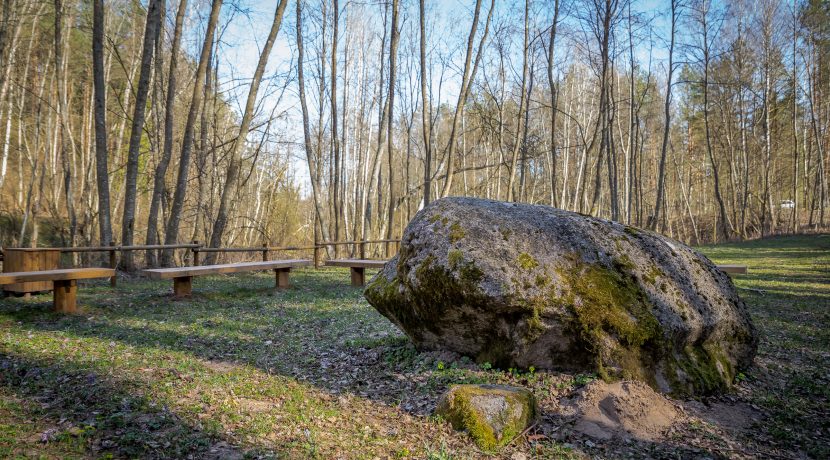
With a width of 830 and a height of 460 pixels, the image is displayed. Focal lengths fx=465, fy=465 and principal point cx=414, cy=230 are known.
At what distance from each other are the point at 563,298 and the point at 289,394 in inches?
90.6

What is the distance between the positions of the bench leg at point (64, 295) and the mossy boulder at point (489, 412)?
18.4 feet

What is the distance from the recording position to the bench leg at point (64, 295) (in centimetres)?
616

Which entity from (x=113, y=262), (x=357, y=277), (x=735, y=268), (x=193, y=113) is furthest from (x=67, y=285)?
(x=735, y=268)

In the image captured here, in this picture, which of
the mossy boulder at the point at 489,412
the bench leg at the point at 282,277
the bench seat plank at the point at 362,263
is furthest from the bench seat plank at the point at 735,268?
the bench leg at the point at 282,277

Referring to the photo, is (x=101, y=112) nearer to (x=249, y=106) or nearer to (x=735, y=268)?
(x=249, y=106)

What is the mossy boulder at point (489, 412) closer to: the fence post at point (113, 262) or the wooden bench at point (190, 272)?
the wooden bench at point (190, 272)

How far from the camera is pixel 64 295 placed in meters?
6.18

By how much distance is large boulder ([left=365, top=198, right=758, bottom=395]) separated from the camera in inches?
146

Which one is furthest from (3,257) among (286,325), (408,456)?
(408,456)

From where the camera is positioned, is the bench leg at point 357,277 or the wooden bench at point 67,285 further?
the bench leg at point 357,277

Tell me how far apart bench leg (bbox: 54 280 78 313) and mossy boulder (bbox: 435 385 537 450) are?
5.59 metres

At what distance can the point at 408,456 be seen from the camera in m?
2.78

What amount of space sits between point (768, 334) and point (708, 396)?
2.83 metres

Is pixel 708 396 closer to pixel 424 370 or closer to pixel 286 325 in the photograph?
pixel 424 370
